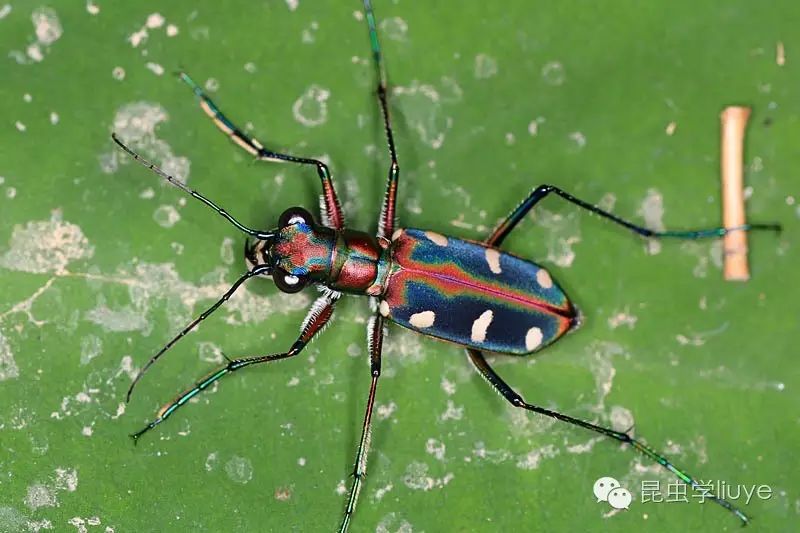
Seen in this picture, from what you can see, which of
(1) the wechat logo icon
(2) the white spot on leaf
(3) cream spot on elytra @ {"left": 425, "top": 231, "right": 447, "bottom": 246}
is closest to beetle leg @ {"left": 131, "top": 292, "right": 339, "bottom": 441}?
(3) cream spot on elytra @ {"left": 425, "top": 231, "right": 447, "bottom": 246}

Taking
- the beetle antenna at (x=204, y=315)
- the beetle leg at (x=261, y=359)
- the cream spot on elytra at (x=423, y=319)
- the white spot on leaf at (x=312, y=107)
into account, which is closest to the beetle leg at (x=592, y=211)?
the cream spot on elytra at (x=423, y=319)

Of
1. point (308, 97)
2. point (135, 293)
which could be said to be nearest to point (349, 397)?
point (135, 293)

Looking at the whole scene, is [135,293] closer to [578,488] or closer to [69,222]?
[69,222]

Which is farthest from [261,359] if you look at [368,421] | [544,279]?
[544,279]

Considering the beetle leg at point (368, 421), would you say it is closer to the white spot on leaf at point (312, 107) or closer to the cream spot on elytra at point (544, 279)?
the cream spot on elytra at point (544, 279)

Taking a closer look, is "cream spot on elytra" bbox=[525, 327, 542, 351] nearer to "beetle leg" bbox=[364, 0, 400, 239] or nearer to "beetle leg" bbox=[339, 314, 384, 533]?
"beetle leg" bbox=[339, 314, 384, 533]
